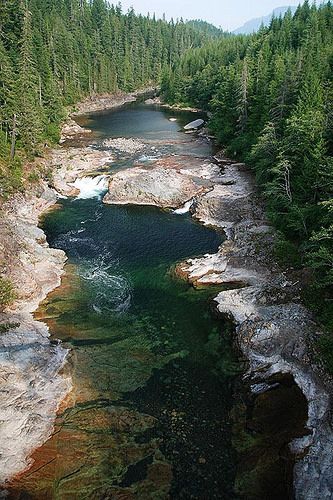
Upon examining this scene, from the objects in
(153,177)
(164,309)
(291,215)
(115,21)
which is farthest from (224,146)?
(115,21)

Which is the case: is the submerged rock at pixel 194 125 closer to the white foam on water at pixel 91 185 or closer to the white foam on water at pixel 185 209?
the white foam on water at pixel 91 185

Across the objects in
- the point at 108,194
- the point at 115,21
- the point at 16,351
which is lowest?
the point at 16,351

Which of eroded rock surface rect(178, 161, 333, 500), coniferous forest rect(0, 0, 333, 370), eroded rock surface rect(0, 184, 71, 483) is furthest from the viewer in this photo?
coniferous forest rect(0, 0, 333, 370)

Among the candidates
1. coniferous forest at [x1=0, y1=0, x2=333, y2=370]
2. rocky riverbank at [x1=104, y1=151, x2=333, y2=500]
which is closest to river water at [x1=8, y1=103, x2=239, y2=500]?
rocky riverbank at [x1=104, y1=151, x2=333, y2=500]

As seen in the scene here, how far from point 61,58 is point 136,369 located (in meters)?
87.6

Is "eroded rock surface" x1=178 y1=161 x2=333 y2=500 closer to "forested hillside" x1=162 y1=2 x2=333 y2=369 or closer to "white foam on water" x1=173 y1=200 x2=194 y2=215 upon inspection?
"forested hillside" x1=162 y1=2 x2=333 y2=369

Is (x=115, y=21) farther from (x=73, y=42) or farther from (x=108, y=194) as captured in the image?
(x=108, y=194)

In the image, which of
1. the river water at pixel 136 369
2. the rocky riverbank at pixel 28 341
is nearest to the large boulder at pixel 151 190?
the river water at pixel 136 369

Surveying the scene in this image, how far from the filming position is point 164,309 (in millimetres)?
Result: 27703

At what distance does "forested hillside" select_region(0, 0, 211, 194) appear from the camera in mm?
46844

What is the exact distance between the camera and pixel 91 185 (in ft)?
160

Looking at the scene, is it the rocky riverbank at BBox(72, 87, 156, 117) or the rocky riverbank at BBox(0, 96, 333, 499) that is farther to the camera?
the rocky riverbank at BBox(72, 87, 156, 117)

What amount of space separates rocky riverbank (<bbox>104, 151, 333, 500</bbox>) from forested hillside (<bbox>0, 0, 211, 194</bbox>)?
1301 cm

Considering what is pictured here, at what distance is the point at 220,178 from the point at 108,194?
13841 mm
